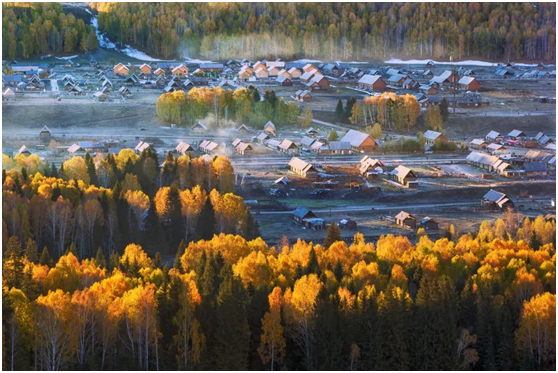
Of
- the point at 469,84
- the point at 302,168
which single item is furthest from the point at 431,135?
the point at 469,84

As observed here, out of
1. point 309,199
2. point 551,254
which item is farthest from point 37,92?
point 551,254

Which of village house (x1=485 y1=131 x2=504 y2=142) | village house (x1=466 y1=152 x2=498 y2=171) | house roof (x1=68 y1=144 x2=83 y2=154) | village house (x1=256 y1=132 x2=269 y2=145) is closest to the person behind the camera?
village house (x1=466 y1=152 x2=498 y2=171)

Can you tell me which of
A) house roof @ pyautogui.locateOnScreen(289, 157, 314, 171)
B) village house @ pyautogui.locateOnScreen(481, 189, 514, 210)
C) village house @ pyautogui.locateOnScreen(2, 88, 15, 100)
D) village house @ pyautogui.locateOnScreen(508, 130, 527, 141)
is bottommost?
village house @ pyautogui.locateOnScreen(508, 130, 527, 141)

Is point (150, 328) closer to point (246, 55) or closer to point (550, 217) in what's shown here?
point (550, 217)

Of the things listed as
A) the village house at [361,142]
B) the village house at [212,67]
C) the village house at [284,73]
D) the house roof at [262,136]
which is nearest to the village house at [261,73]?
the village house at [284,73]

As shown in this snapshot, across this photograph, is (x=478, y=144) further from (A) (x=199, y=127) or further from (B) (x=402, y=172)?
(A) (x=199, y=127)

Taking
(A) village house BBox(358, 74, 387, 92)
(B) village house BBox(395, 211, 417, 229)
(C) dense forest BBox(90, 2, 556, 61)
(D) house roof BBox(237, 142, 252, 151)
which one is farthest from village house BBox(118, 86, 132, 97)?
(B) village house BBox(395, 211, 417, 229)

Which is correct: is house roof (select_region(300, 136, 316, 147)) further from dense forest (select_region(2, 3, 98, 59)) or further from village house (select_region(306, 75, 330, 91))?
dense forest (select_region(2, 3, 98, 59))
